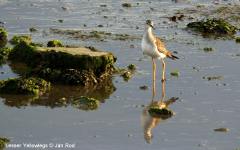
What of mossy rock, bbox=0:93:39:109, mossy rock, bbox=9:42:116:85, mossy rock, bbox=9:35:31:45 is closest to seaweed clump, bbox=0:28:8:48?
mossy rock, bbox=9:35:31:45

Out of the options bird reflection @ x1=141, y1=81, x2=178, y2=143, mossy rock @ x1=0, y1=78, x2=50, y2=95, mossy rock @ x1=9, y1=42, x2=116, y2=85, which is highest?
mossy rock @ x1=9, y1=42, x2=116, y2=85

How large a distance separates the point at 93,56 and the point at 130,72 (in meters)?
1.09

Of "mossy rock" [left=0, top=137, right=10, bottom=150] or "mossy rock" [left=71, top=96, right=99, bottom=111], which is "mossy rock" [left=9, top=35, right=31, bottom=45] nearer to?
"mossy rock" [left=71, top=96, right=99, bottom=111]

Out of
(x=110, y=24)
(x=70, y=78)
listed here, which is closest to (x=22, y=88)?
(x=70, y=78)

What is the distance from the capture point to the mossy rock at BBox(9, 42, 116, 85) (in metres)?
10.1

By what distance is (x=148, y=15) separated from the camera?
1742cm

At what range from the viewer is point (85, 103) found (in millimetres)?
8703

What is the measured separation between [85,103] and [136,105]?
97 cm

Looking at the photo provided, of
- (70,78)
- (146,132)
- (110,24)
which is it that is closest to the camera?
(146,132)

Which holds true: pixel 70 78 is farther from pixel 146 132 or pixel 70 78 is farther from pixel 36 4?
pixel 36 4

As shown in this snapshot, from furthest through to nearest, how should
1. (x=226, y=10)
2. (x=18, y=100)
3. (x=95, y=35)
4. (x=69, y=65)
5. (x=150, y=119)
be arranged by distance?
(x=226, y=10), (x=95, y=35), (x=69, y=65), (x=18, y=100), (x=150, y=119)

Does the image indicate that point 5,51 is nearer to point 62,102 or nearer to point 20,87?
point 20,87

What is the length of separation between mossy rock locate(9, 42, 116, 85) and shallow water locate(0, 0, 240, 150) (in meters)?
0.27

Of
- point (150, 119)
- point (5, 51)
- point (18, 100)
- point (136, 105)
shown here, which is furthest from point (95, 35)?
point (150, 119)
